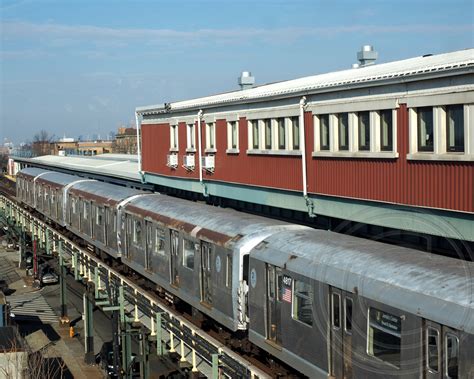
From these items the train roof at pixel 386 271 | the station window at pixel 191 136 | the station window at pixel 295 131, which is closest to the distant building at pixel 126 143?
the station window at pixel 191 136

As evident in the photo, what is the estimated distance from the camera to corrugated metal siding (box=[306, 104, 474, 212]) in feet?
36.3

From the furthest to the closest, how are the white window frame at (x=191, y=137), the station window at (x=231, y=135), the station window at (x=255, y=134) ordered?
the white window frame at (x=191, y=137), the station window at (x=231, y=135), the station window at (x=255, y=134)

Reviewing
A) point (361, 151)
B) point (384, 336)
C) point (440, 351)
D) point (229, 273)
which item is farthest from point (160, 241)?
point (440, 351)

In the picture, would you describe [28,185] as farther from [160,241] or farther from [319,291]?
[319,291]

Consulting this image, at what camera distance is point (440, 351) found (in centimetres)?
782

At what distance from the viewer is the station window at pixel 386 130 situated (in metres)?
12.8

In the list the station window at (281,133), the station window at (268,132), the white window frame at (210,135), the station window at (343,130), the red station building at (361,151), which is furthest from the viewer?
the white window frame at (210,135)

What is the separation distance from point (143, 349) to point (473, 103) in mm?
10798

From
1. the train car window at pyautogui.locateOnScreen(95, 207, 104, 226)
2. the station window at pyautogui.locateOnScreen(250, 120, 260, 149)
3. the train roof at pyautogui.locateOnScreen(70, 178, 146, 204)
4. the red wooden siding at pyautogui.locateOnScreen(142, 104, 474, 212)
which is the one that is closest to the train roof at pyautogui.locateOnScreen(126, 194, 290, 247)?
the red wooden siding at pyautogui.locateOnScreen(142, 104, 474, 212)

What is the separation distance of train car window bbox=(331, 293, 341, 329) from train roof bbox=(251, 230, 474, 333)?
0.19 meters

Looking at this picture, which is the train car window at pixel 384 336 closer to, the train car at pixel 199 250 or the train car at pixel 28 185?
the train car at pixel 199 250

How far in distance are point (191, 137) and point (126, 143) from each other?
112252mm

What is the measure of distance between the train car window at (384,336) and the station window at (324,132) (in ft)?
20.7

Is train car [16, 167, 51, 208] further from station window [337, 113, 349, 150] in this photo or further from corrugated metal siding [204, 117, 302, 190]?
station window [337, 113, 349, 150]
